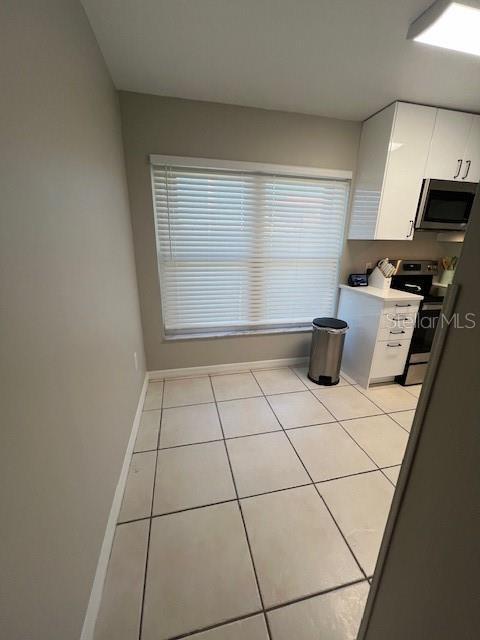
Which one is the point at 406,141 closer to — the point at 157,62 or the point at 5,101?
the point at 157,62

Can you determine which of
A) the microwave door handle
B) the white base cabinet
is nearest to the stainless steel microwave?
the microwave door handle

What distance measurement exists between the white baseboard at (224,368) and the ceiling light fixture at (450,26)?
8.58ft

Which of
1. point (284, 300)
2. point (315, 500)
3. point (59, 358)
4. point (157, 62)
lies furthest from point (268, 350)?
point (157, 62)

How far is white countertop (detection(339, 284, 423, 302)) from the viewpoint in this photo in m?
2.28

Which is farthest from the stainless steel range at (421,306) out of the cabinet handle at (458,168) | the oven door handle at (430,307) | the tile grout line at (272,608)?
the tile grout line at (272,608)

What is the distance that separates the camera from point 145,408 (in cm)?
223

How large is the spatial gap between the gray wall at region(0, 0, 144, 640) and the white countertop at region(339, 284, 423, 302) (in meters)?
2.26

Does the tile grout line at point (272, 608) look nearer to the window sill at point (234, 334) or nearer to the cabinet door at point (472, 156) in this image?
the window sill at point (234, 334)

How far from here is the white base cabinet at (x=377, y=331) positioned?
2.34 metres

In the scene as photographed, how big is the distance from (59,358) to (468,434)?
1.14 meters

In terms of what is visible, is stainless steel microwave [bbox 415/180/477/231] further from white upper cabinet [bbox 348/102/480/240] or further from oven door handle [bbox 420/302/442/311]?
oven door handle [bbox 420/302/442/311]

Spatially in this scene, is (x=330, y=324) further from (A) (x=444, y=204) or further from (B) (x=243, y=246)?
(A) (x=444, y=204)

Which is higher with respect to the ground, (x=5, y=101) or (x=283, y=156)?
(x=283, y=156)

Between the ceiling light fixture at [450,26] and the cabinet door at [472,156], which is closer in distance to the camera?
the ceiling light fixture at [450,26]
